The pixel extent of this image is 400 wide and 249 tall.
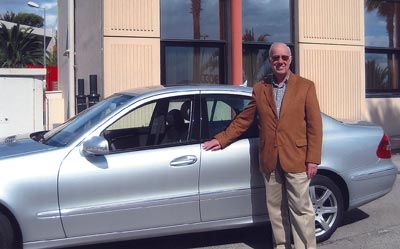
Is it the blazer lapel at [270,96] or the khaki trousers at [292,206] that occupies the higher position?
the blazer lapel at [270,96]

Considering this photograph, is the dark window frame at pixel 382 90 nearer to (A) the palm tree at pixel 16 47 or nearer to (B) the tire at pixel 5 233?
(B) the tire at pixel 5 233

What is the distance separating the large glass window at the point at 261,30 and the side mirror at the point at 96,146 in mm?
8136

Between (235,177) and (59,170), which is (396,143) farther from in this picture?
(59,170)

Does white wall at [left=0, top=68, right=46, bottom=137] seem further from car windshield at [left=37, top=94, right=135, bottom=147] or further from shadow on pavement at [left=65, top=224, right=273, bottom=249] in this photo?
shadow on pavement at [left=65, top=224, right=273, bottom=249]

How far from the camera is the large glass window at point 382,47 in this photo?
13.8m

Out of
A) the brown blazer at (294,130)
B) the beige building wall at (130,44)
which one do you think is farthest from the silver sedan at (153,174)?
the beige building wall at (130,44)

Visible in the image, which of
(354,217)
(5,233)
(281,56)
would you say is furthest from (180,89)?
(354,217)

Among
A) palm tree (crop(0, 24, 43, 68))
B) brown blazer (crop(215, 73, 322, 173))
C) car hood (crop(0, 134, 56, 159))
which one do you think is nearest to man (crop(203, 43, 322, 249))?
brown blazer (crop(215, 73, 322, 173))

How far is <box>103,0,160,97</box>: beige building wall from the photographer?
33.7 feet

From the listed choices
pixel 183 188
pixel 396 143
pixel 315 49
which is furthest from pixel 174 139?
pixel 396 143

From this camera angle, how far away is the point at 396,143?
1236cm

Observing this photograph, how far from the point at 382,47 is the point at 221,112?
10.2 meters

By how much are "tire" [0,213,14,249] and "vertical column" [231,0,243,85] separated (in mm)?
7729

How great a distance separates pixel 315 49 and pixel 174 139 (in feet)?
27.2
